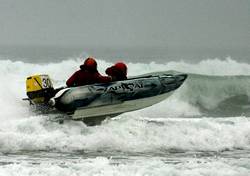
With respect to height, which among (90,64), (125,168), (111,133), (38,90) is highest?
(90,64)

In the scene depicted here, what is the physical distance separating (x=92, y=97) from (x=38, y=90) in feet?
3.36

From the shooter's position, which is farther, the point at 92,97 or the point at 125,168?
the point at 92,97

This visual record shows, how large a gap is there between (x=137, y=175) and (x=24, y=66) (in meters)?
20.1

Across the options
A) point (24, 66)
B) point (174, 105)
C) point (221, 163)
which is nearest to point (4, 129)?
point (221, 163)

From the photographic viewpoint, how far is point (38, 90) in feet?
33.4

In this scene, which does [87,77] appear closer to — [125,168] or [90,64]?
[90,64]

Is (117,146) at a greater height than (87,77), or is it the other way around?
(87,77)

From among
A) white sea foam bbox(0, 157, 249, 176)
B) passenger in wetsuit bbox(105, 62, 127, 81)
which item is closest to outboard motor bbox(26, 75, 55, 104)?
passenger in wetsuit bbox(105, 62, 127, 81)

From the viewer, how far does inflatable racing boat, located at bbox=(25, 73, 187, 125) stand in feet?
33.2

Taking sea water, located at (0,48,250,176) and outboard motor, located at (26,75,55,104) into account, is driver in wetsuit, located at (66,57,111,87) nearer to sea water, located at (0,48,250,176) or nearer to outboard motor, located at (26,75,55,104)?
outboard motor, located at (26,75,55,104)

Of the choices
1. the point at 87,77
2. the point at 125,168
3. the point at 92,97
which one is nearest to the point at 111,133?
the point at 92,97

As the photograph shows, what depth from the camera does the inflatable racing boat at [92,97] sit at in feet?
33.2

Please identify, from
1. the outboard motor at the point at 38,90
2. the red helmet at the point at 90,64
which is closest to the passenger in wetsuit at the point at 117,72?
the red helmet at the point at 90,64

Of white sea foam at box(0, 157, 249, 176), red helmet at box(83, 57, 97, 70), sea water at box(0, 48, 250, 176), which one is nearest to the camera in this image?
white sea foam at box(0, 157, 249, 176)
